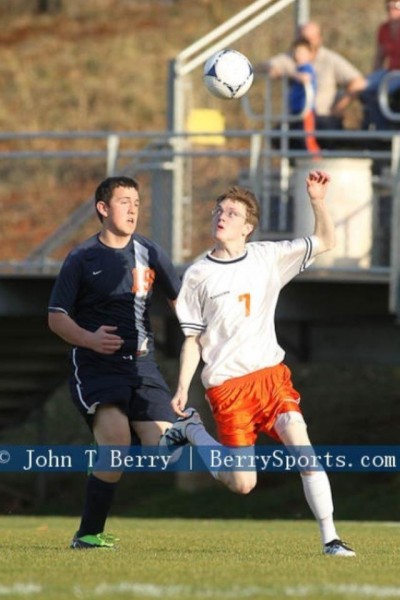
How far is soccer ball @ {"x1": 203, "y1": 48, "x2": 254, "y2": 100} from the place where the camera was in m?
13.5

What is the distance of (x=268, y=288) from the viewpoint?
9914 mm

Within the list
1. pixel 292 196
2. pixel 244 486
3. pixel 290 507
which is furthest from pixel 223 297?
pixel 290 507

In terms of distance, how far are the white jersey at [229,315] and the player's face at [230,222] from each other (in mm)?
145

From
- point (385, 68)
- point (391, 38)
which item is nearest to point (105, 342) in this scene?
point (391, 38)

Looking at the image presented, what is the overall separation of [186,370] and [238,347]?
11.8 inches

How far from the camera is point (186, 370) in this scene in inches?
383

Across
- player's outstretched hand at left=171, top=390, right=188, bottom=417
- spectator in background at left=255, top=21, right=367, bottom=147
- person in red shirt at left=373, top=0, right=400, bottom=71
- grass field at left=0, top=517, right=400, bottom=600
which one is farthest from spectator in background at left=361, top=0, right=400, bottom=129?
player's outstretched hand at left=171, top=390, right=188, bottom=417

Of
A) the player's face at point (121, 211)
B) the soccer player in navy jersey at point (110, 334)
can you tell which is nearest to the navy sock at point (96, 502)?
the soccer player in navy jersey at point (110, 334)

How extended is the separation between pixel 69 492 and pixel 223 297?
14168 millimetres

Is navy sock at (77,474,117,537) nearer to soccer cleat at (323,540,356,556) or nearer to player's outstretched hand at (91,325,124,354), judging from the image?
player's outstretched hand at (91,325,124,354)

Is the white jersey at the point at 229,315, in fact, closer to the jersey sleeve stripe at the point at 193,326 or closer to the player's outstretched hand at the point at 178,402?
the jersey sleeve stripe at the point at 193,326

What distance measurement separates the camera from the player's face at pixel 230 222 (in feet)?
32.1

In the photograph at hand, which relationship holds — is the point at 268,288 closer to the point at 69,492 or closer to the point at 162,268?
the point at 162,268

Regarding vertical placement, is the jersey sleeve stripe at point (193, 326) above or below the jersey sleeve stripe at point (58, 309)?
below
